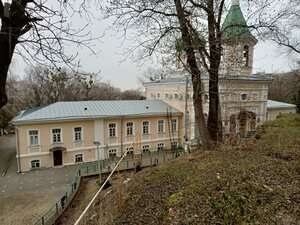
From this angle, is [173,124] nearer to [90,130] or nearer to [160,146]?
[160,146]

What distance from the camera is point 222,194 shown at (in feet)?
14.9

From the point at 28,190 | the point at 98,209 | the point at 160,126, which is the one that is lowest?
the point at 28,190

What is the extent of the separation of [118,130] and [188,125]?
7819 mm

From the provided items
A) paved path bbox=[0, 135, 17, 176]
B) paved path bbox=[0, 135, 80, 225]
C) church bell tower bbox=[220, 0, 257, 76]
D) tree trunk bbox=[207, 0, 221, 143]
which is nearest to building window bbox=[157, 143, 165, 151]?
paved path bbox=[0, 135, 80, 225]

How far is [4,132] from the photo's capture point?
3841 cm

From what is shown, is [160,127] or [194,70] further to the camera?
[160,127]

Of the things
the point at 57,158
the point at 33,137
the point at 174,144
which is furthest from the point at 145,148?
the point at 33,137

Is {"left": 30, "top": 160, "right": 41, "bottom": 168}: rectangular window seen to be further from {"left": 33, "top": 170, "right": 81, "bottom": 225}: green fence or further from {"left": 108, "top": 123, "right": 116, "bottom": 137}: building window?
{"left": 33, "top": 170, "right": 81, "bottom": 225}: green fence

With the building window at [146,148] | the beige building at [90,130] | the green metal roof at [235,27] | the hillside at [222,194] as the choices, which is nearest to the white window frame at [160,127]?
the beige building at [90,130]

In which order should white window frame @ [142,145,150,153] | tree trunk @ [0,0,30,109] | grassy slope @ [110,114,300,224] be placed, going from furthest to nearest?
white window frame @ [142,145,150,153] → grassy slope @ [110,114,300,224] → tree trunk @ [0,0,30,109]

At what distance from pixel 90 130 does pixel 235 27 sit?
1550 centimetres

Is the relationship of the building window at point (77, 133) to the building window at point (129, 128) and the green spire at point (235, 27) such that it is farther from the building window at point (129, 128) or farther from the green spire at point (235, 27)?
the green spire at point (235, 27)

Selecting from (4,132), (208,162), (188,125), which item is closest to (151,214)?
(208,162)

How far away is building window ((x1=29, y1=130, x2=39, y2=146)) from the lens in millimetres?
18812
